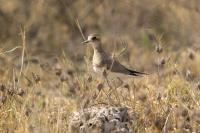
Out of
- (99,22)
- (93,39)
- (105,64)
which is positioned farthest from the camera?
(99,22)

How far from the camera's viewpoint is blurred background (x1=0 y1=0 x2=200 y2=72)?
11.5 metres

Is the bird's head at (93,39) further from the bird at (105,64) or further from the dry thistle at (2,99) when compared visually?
the dry thistle at (2,99)

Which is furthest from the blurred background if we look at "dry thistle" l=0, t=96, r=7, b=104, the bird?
"dry thistle" l=0, t=96, r=7, b=104

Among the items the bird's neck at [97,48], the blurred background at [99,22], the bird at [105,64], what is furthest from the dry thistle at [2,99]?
the blurred background at [99,22]

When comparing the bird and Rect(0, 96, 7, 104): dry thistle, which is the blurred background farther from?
Rect(0, 96, 7, 104): dry thistle

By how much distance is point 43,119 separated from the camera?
6035mm

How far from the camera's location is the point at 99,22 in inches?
479

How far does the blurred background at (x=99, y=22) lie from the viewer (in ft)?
37.9

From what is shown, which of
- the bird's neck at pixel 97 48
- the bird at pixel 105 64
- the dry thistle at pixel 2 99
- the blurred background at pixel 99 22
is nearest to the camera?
the dry thistle at pixel 2 99

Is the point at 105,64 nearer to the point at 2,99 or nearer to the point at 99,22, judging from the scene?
the point at 2,99

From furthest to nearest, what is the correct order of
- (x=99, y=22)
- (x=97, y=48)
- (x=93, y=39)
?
(x=99, y=22)
(x=93, y=39)
(x=97, y=48)

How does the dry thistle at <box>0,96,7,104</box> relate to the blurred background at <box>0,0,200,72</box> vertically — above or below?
below

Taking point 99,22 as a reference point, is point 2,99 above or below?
below

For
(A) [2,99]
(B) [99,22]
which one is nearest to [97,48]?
(A) [2,99]
